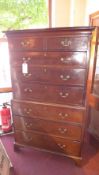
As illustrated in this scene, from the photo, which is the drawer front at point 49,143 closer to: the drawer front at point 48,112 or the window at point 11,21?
the drawer front at point 48,112

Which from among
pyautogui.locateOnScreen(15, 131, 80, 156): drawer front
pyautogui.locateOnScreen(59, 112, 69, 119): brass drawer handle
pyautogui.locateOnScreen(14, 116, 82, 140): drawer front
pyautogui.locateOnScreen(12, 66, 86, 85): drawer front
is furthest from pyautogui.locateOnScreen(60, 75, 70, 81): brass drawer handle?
pyautogui.locateOnScreen(15, 131, 80, 156): drawer front

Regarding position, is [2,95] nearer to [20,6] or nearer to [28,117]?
[28,117]

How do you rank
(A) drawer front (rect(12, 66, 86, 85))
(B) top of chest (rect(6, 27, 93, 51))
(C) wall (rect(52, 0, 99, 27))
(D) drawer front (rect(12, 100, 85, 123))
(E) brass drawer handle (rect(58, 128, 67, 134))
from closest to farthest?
(B) top of chest (rect(6, 27, 93, 51)) < (A) drawer front (rect(12, 66, 86, 85)) < (D) drawer front (rect(12, 100, 85, 123)) < (E) brass drawer handle (rect(58, 128, 67, 134)) < (C) wall (rect(52, 0, 99, 27))

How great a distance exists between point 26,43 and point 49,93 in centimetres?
58

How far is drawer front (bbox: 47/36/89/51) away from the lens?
1.37m

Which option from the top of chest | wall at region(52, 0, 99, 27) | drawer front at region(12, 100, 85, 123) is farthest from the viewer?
wall at region(52, 0, 99, 27)

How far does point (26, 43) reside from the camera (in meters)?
1.54

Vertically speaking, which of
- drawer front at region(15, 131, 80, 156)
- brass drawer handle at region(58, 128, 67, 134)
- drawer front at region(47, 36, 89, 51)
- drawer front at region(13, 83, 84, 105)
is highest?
drawer front at region(47, 36, 89, 51)

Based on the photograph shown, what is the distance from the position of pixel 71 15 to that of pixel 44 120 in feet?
4.66

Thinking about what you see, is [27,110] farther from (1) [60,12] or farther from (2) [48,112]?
(1) [60,12]

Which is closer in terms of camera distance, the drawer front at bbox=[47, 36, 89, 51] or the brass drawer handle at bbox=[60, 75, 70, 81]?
the drawer front at bbox=[47, 36, 89, 51]

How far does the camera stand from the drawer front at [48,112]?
1.58 metres

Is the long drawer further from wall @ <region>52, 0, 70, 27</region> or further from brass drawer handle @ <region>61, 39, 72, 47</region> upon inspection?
wall @ <region>52, 0, 70, 27</region>

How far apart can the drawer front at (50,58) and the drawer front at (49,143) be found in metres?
0.88
